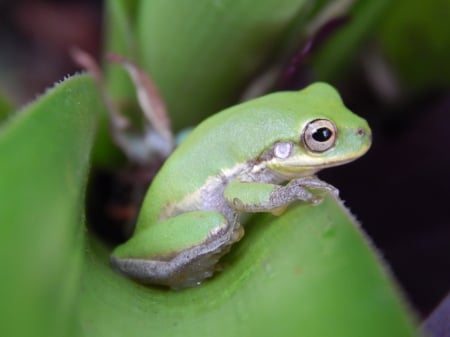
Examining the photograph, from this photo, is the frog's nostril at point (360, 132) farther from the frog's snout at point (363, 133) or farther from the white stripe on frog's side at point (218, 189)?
the white stripe on frog's side at point (218, 189)

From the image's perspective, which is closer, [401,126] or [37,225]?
[37,225]

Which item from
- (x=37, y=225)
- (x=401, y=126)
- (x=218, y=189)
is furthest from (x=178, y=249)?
(x=401, y=126)

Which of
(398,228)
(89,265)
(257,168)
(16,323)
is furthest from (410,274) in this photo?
(16,323)

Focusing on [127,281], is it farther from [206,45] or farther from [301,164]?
[206,45]

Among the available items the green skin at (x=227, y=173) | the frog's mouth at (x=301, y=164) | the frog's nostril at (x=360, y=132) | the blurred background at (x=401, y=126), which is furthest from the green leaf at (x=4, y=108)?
the frog's nostril at (x=360, y=132)

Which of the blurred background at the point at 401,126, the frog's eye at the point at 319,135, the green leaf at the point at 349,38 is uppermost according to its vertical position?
the green leaf at the point at 349,38

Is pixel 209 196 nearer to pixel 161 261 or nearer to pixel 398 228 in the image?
pixel 161 261
